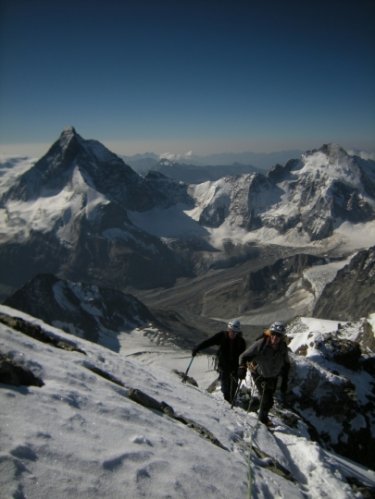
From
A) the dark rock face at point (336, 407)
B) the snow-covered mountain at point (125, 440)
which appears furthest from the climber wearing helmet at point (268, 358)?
the dark rock face at point (336, 407)

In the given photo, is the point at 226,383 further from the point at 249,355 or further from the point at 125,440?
the point at 125,440

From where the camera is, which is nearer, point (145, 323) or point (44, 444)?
point (44, 444)

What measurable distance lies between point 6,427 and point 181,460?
419cm

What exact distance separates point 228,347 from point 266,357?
2136 mm

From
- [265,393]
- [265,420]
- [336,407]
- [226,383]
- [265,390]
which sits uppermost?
[265,390]

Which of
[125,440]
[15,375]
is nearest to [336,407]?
[125,440]

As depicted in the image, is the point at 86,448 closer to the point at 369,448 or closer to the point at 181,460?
the point at 181,460

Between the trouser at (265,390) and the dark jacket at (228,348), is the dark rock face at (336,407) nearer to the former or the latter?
the trouser at (265,390)

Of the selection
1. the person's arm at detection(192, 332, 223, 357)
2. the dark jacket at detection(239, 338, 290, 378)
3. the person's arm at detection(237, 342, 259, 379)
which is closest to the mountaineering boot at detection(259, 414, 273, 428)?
the dark jacket at detection(239, 338, 290, 378)

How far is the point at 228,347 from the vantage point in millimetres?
16688

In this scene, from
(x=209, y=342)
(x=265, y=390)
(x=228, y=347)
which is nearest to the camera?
(x=265, y=390)

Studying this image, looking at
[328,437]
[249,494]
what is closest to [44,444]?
[249,494]

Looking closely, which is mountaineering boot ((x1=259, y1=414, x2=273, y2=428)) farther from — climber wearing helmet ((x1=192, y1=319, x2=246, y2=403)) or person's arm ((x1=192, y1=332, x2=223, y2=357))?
person's arm ((x1=192, y1=332, x2=223, y2=357))

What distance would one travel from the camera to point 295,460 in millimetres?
13953
